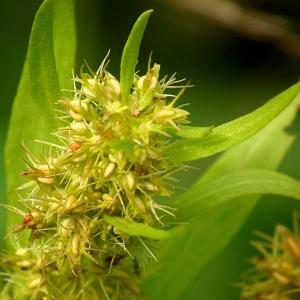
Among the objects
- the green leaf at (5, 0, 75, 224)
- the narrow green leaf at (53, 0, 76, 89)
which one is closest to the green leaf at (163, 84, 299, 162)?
the green leaf at (5, 0, 75, 224)

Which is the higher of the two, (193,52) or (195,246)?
(195,246)

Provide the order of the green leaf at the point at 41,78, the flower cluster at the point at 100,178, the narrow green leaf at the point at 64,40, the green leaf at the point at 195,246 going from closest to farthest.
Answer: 1. the flower cluster at the point at 100,178
2. the green leaf at the point at 41,78
3. the narrow green leaf at the point at 64,40
4. the green leaf at the point at 195,246

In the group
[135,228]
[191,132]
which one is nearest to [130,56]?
[191,132]

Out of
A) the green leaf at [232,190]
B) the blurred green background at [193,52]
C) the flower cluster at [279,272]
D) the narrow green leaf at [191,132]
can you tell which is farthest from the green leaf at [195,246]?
the blurred green background at [193,52]

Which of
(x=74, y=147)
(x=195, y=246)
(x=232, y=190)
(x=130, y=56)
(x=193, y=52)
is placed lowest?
(x=193, y=52)

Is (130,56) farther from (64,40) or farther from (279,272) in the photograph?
(279,272)

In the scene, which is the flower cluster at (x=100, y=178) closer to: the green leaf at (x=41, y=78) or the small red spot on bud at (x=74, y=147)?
the small red spot on bud at (x=74, y=147)

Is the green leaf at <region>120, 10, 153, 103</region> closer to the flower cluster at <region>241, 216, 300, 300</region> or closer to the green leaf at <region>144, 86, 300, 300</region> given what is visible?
the green leaf at <region>144, 86, 300, 300</region>
